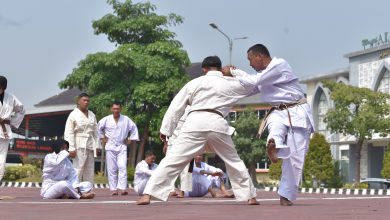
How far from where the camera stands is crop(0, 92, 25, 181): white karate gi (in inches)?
474

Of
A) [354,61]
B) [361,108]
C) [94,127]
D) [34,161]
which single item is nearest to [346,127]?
[361,108]

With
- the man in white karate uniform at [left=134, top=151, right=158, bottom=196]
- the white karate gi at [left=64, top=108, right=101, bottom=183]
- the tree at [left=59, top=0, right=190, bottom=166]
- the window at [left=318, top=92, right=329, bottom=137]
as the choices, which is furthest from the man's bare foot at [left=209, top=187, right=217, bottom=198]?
the window at [left=318, top=92, right=329, bottom=137]

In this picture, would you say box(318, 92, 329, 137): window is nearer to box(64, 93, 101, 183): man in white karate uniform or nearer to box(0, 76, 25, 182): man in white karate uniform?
box(64, 93, 101, 183): man in white karate uniform

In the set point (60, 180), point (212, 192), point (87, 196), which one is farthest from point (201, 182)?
point (60, 180)

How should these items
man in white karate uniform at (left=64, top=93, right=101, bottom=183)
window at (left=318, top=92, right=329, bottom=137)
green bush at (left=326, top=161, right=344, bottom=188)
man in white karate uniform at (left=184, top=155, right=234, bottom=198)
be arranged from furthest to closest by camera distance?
window at (left=318, top=92, right=329, bottom=137)
green bush at (left=326, top=161, right=344, bottom=188)
man in white karate uniform at (left=184, top=155, right=234, bottom=198)
man in white karate uniform at (left=64, top=93, right=101, bottom=183)

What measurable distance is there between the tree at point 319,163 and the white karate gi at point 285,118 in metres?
35.7

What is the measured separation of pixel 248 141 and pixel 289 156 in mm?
43040

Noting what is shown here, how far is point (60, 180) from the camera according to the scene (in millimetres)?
12711

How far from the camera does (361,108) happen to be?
1721 inches

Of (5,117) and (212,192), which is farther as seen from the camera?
(212,192)

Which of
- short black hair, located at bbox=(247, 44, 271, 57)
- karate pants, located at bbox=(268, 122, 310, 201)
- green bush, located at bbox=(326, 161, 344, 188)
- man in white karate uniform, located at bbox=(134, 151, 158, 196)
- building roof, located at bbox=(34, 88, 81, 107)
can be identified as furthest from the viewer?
building roof, located at bbox=(34, 88, 81, 107)

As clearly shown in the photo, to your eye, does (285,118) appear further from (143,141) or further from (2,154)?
(143,141)

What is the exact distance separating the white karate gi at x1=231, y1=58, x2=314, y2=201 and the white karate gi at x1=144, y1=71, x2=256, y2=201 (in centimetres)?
27

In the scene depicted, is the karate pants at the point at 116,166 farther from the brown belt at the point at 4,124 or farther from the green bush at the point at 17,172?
the green bush at the point at 17,172
